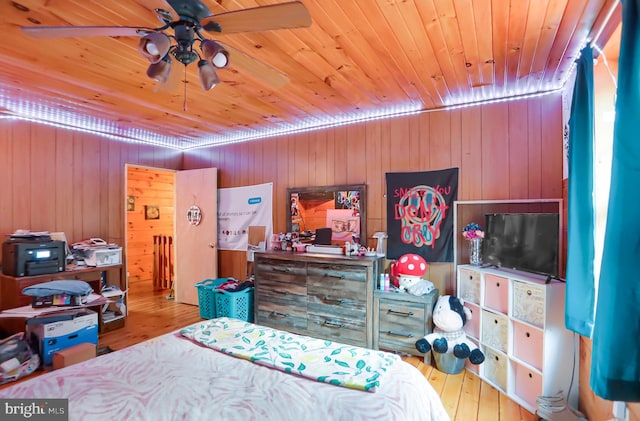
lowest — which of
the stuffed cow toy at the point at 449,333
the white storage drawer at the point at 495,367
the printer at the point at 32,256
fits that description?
the white storage drawer at the point at 495,367

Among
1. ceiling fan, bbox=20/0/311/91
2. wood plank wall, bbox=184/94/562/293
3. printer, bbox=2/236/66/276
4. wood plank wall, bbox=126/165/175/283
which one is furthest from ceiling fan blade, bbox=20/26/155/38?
A: wood plank wall, bbox=126/165/175/283

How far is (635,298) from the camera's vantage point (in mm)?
1021

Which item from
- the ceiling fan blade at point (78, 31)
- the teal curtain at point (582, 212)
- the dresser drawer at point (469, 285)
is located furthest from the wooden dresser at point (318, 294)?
the ceiling fan blade at point (78, 31)

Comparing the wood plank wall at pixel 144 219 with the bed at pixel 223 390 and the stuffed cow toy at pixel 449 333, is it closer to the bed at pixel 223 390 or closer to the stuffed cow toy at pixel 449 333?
the bed at pixel 223 390

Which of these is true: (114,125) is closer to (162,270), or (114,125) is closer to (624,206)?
(162,270)

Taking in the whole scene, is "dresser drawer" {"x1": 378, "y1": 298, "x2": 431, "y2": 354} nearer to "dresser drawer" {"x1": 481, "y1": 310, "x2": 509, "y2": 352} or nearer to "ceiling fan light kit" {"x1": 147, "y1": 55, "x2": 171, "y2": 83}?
"dresser drawer" {"x1": 481, "y1": 310, "x2": 509, "y2": 352}

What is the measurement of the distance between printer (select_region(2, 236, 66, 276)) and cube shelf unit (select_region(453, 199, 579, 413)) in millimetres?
4019

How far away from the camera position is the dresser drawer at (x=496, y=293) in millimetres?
2334

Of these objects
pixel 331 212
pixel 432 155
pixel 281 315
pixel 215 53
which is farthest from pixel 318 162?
pixel 215 53

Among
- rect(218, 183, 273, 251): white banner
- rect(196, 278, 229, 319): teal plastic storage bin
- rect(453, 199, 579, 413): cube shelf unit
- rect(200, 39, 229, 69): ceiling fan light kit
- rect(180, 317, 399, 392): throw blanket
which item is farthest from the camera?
rect(218, 183, 273, 251): white banner

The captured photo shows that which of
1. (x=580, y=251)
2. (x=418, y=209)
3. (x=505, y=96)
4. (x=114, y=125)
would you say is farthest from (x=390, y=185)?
(x=114, y=125)

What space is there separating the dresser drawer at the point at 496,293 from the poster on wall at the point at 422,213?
0.53 meters

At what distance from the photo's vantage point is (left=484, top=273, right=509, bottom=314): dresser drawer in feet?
7.66

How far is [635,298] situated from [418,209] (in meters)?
2.15
